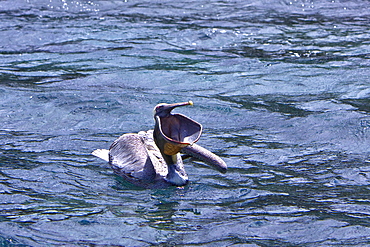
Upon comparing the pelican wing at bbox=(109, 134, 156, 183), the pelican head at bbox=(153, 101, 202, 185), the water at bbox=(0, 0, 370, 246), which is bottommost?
the water at bbox=(0, 0, 370, 246)

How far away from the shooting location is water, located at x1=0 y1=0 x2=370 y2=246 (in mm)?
5172

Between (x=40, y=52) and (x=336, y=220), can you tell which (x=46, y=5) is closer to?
(x=40, y=52)

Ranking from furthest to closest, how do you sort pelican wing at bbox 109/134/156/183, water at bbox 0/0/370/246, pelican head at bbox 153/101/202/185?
pelican wing at bbox 109/134/156/183 < pelican head at bbox 153/101/202/185 < water at bbox 0/0/370/246

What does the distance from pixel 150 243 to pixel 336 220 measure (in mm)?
1455

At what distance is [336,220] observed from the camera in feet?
17.1

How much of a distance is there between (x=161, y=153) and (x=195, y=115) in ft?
8.18

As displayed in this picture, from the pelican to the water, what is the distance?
0.15 m

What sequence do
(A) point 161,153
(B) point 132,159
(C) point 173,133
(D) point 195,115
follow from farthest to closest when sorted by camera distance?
1. (D) point 195,115
2. (B) point 132,159
3. (A) point 161,153
4. (C) point 173,133

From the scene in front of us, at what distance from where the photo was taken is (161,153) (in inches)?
234

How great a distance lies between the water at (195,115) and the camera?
5.17m

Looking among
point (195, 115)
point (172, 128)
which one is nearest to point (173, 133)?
point (172, 128)

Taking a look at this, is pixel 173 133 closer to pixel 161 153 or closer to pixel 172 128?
pixel 172 128

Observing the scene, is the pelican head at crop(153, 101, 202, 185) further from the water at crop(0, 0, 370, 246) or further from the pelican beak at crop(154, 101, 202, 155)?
the water at crop(0, 0, 370, 246)

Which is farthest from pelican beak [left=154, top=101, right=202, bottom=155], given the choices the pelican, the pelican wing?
the pelican wing
